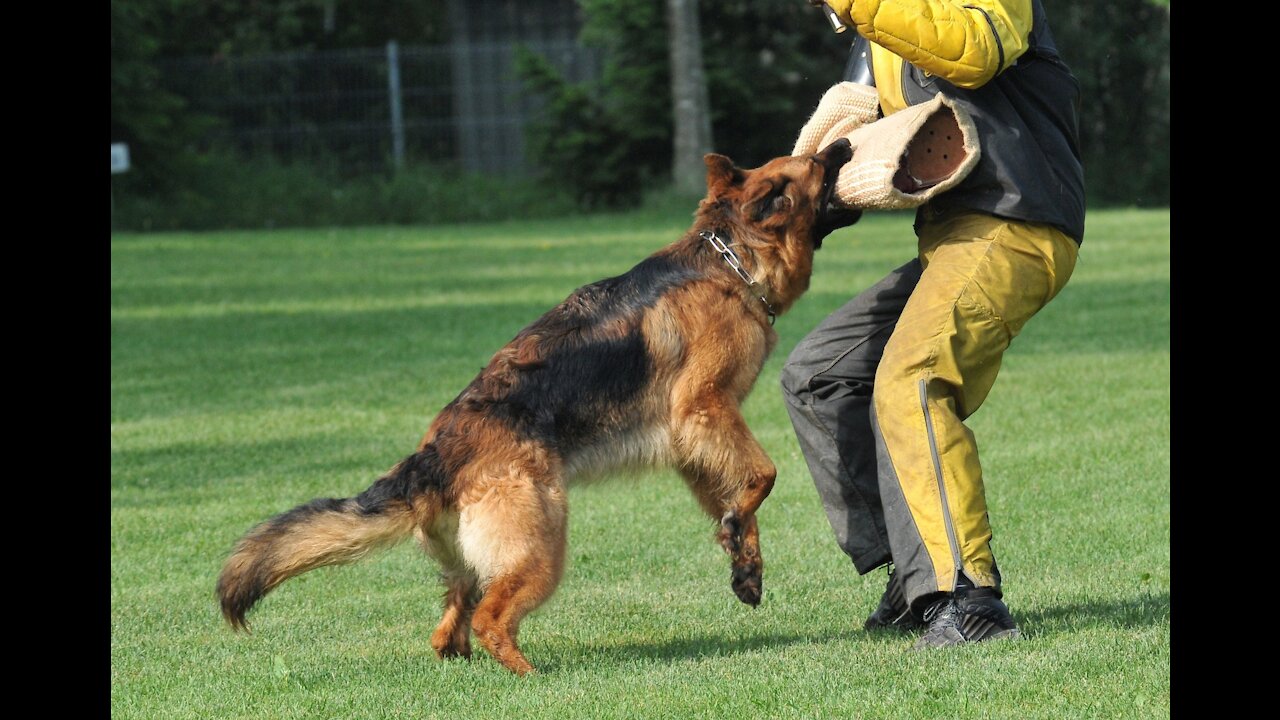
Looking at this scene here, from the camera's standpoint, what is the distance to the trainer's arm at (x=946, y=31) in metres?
4.46

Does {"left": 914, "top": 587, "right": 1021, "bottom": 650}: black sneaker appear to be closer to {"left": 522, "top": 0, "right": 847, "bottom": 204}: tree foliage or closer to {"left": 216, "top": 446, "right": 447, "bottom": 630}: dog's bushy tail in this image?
{"left": 216, "top": 446, "right": 447, "bottom": 630}: dog's bushy tail

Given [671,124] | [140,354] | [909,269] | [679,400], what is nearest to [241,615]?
[679,400]

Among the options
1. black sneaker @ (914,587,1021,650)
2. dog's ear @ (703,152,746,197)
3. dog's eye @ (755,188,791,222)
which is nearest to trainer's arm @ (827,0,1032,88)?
dog's eye @ (755,188,791,222)

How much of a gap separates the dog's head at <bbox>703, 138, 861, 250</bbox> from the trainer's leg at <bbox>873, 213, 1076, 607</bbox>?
0.59m

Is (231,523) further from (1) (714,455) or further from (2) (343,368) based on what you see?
(2) (343,368)

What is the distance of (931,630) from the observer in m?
4.81

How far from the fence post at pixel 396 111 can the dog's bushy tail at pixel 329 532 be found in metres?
22.4

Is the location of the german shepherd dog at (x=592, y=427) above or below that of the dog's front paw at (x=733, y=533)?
above

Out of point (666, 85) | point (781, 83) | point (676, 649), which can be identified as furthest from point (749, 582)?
point (781, 83)

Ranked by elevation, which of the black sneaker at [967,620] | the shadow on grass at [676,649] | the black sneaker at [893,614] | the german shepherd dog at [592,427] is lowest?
the shadow on grass at [676,649]

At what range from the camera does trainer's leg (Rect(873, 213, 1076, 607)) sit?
4.75 metres

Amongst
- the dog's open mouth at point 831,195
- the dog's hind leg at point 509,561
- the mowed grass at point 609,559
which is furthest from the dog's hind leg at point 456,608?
the dog's open mouth at point 831,195

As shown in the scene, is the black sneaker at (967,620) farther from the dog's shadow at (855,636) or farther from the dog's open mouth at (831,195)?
the dog's open mouth at (831,195)

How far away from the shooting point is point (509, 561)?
4711mm
